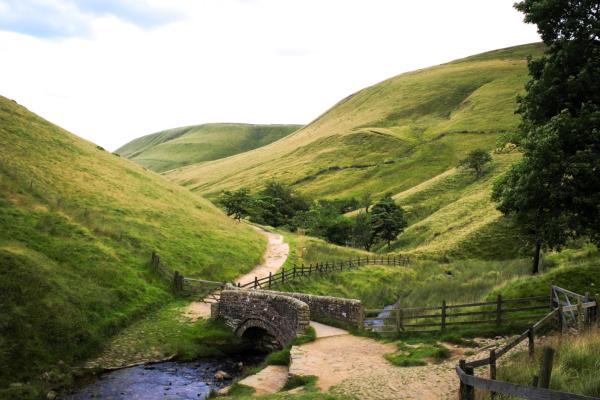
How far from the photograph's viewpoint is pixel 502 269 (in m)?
41.5

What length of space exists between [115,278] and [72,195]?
16216 mm

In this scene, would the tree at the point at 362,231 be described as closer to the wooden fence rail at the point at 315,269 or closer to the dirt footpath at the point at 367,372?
the wooden fence rail at the point at 315,269

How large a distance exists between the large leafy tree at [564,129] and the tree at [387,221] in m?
51.0

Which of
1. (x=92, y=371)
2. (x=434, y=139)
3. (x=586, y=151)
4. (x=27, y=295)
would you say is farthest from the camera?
(x=434, y=139)

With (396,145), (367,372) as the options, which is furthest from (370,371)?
(396,145)

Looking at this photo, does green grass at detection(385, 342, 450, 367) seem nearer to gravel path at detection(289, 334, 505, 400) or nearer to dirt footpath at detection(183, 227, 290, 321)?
gravel path at detection(289, 334, 505, 400)

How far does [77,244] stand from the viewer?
32.2m

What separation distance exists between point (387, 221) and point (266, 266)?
30.0 m

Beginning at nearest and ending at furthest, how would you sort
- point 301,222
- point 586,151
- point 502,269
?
point 586,151 < point 502,269 < point 301,222

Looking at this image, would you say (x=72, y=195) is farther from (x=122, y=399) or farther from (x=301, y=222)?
(x=301, y=222)

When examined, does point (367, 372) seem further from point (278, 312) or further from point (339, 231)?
point (339, 231)

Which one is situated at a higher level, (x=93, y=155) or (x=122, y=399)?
(x=93, y=155)

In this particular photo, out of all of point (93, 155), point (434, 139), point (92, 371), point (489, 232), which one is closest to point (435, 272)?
point (489, 232)

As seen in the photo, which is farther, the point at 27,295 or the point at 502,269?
the point at 502,269
